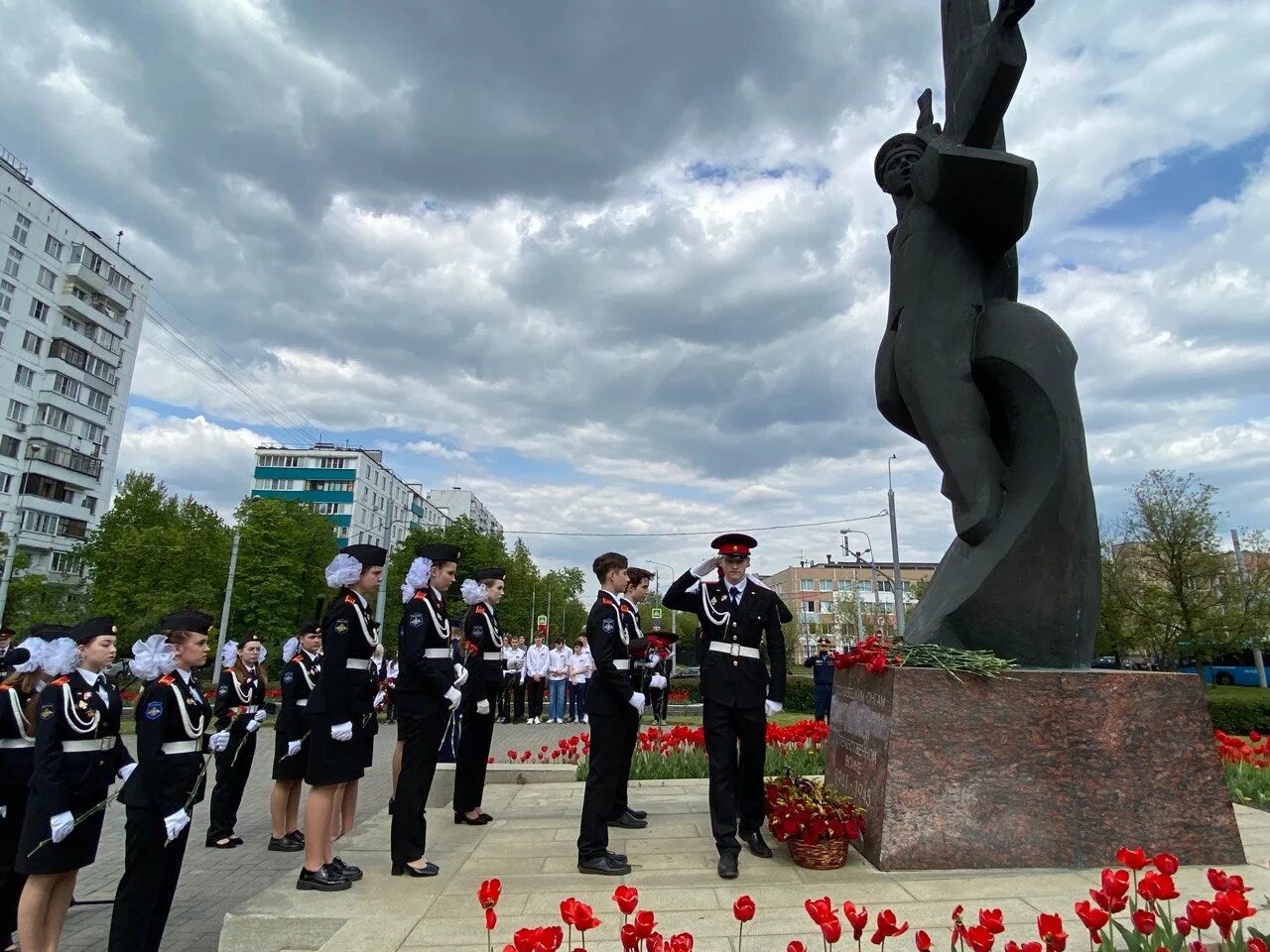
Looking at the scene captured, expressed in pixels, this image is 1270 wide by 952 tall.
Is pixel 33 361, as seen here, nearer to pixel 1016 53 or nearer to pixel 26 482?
pixel 26 482

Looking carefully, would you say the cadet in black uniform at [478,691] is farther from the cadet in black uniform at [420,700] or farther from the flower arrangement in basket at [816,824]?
the flower arrangement in basket at [816,824]

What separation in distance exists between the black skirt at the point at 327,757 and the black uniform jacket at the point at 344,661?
0.07 metres

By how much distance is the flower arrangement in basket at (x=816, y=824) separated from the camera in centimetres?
466

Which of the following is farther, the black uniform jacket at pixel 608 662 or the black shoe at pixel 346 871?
the black uniform jacket at pixel 608 662

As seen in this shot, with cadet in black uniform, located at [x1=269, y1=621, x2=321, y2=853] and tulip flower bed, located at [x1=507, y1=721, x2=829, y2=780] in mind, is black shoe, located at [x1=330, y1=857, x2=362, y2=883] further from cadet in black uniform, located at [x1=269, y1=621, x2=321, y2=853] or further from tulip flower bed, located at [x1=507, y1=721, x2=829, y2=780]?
tulip flower bed, located at [x1=507, y1=721, x2=829, y2=780]

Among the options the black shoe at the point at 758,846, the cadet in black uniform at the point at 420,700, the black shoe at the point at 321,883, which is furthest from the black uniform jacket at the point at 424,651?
the black shoe at the point at 758,846

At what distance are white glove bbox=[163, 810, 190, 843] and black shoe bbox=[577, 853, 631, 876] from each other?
88.8 inches

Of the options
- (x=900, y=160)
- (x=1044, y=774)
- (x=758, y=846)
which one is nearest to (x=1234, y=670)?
(x=900, y=160)

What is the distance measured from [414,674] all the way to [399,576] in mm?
49019

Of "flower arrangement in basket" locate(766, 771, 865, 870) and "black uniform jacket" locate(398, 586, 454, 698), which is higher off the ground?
"black uniform jacket" locate(398, 586, 454, 698)

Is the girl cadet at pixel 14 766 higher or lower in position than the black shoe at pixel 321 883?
higher

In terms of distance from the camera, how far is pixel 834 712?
20.4 ft

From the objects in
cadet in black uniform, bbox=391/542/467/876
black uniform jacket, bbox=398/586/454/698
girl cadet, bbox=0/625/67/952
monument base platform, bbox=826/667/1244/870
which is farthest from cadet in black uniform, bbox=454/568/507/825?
monument base platform, bbox=826/667/1244/870

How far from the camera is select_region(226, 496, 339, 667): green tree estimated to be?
40.4 meters
